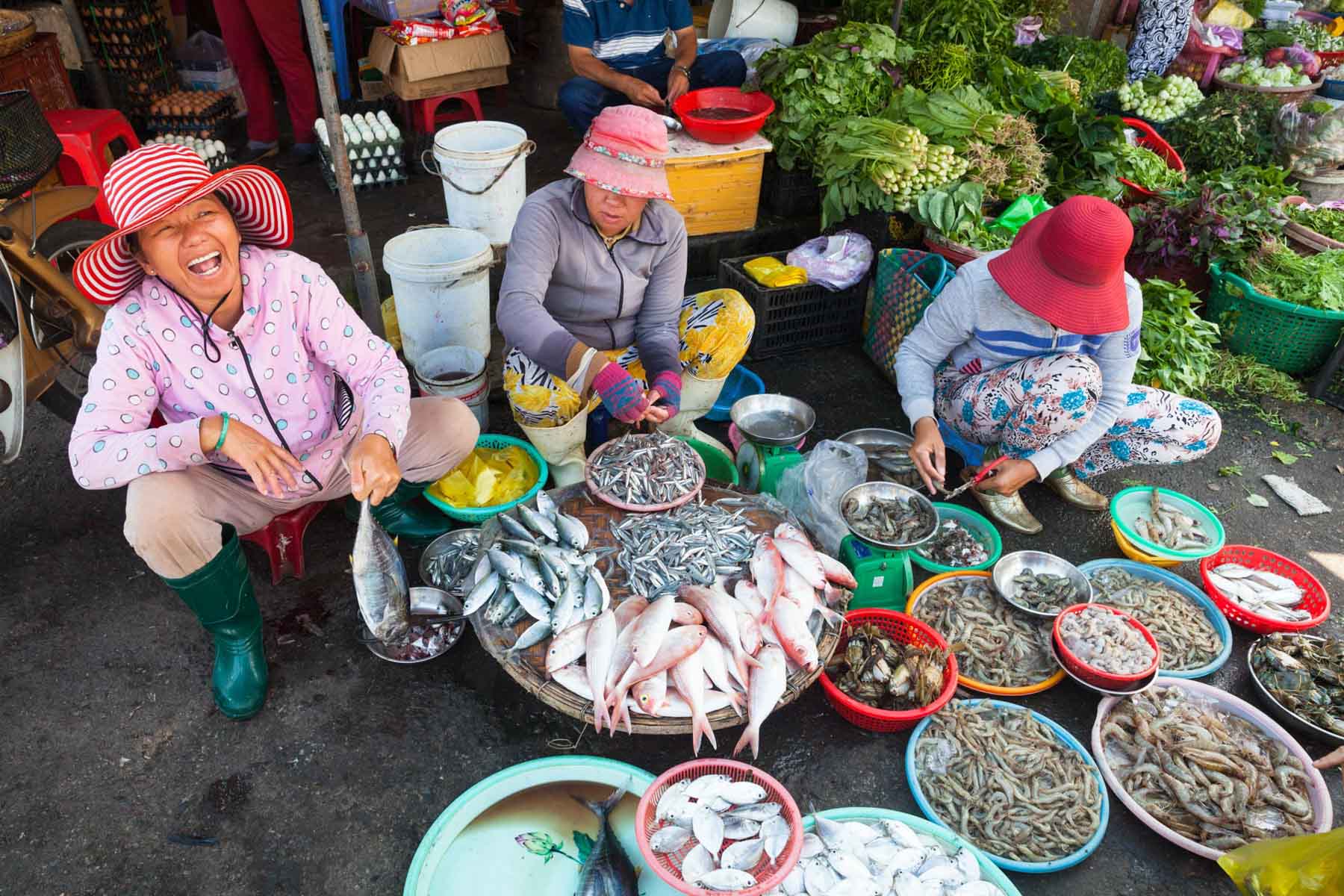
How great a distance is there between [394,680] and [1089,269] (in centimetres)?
286

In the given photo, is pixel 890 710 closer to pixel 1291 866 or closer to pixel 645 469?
pixel 1291 866

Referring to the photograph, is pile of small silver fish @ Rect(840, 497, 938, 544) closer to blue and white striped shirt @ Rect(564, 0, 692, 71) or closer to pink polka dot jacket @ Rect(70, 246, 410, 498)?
pink polka dot jacket @ Rect(70, 246, 410, 498)

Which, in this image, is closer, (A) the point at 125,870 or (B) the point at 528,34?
(A) the point at 125,870

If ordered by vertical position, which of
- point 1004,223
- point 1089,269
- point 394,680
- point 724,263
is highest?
point 1089,269

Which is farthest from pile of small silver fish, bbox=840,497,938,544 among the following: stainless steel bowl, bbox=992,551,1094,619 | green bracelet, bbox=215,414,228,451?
green bracelet, bbox=215,414,228,451

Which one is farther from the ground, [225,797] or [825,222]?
[825,222]

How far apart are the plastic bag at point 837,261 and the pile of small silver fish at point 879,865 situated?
2.99 meters

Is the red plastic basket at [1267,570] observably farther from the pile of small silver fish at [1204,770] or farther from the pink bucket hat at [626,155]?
the pink bucket hat at [626,155]

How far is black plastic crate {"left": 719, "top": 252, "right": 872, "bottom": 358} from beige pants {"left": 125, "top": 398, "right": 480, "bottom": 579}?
197 centimetres

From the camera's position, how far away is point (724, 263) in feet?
14.7

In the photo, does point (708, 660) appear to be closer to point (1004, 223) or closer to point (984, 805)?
point (984, 805)

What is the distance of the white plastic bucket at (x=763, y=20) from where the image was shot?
6.00m

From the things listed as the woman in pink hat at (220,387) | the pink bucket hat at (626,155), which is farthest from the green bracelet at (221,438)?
the pink bucket hat at (626,155)

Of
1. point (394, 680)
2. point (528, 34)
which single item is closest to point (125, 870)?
point (394, 680)
